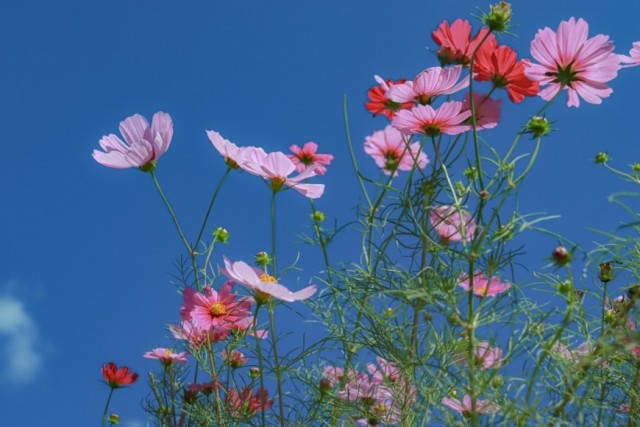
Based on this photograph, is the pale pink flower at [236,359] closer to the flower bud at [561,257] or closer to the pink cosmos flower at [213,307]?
the pink cosmos flower at [213,307]

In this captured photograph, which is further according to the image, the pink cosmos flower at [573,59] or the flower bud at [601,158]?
the flower bud at [601,158]

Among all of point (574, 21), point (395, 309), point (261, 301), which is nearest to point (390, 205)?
point (395, 309)

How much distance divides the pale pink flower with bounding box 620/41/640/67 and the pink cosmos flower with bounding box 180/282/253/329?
2.39ft

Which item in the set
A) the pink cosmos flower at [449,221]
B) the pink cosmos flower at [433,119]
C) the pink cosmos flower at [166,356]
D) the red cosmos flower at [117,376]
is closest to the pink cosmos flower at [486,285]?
the pink cosmos flower at [449,221]

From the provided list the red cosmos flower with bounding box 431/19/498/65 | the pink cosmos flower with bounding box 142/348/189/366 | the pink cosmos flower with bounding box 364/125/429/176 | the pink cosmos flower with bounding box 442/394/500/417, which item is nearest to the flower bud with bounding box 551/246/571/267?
the pink cosmos flower with bounding box 442/394/500/417

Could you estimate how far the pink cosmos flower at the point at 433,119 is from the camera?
114 cm

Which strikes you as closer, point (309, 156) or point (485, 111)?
point (485, 111)

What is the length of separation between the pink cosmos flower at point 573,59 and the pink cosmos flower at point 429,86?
11 cm

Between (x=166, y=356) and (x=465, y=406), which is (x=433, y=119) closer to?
(x=465, y=406)

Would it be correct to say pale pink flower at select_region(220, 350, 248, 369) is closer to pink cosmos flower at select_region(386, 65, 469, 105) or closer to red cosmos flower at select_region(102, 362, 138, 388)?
red cosmos flower at select_region(102, 362, 138, 388)

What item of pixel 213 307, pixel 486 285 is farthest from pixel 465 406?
pixel 213 307

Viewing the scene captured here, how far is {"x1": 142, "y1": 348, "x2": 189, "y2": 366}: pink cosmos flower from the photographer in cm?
169

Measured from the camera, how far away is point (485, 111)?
3.92ft

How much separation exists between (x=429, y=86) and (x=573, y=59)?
0.21 m
